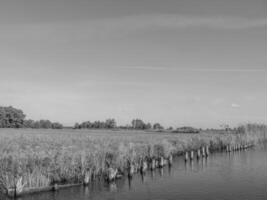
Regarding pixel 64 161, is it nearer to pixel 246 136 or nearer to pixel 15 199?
pixel 15 199

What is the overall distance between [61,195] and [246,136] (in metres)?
53.1

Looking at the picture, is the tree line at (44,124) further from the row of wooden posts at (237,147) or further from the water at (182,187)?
the water at (182,187)

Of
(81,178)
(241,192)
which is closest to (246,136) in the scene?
(241,192)

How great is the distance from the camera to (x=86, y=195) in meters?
21.0

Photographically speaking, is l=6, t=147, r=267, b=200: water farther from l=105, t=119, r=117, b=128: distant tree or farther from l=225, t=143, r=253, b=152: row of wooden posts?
l=105, t=119, r=117, b=128: distant tree

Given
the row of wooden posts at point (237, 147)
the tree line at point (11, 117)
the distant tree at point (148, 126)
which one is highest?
the tree line at point (11, 117)

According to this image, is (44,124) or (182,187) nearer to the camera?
(182,187)

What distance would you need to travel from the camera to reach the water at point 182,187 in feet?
69.5

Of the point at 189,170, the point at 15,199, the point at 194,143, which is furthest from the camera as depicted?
the point at 194,143

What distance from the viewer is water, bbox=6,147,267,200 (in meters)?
21.2

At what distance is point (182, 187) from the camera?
24.6 meters

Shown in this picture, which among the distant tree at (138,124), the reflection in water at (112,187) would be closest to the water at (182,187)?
the reflection in water at (112,187)

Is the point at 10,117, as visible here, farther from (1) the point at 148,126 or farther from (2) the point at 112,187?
(2) the point at 112,187

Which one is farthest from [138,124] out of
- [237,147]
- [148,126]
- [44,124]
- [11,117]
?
[237,147]
